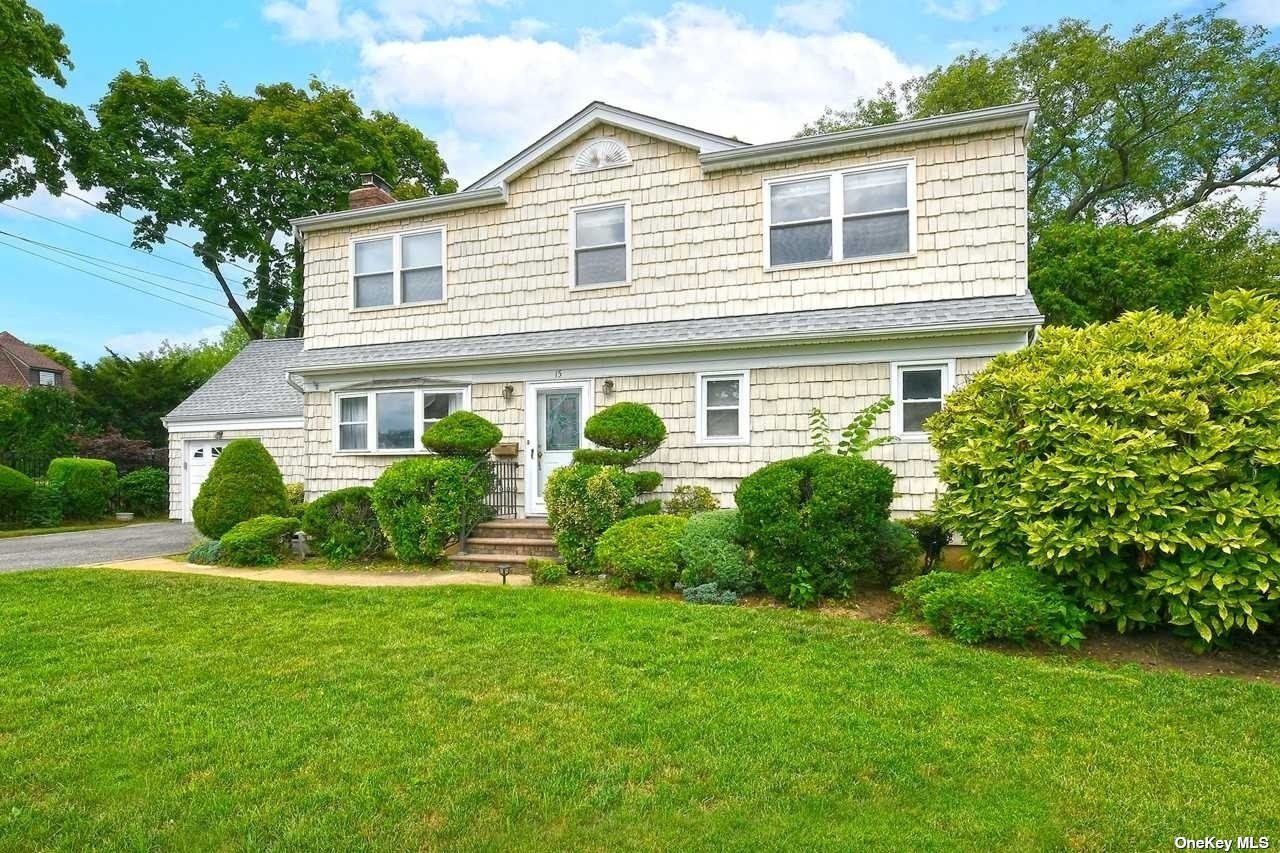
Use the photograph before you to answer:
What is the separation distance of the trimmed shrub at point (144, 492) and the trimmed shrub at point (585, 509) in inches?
645

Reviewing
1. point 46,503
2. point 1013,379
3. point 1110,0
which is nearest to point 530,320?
point 1013,379

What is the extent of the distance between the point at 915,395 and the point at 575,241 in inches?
233

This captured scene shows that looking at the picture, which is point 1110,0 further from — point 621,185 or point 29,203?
point 29,203

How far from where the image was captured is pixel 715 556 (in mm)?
7305

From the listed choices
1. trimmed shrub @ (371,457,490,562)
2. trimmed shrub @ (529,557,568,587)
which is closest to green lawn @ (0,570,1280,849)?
trimmed shrub @ (529,557,568,587)

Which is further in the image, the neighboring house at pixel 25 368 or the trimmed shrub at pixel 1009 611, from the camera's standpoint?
the neighboring house at pixel 25 368

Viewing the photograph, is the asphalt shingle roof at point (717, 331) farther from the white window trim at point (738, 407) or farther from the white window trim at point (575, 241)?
the white window trim at point (575, 241)

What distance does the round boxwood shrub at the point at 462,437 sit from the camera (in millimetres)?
9945

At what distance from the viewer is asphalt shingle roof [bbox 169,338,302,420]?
16906mm

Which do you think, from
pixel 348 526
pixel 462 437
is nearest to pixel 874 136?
pixel 462 437

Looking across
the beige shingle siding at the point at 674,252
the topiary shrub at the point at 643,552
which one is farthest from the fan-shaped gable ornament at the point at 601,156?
the topiary shrub at the point at 643,552

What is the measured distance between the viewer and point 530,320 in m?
11.9

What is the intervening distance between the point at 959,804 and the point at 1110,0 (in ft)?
76.6

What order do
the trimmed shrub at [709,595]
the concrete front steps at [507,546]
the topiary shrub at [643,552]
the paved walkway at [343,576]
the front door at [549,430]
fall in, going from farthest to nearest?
the front door at [549,430] < the concrete front steps at [507,546] < the paved walkway at [343,576] < the topiary shrub at [643,552] < the trimmed shrub at [709,595]
